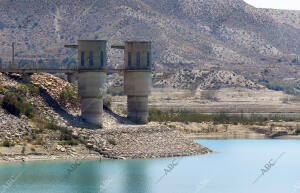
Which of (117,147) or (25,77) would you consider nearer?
(117,147)

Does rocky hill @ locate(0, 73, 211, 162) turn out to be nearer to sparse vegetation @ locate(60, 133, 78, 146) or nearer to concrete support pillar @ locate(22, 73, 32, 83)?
sparse vegetation @ locate(60, 133, 78, 146)

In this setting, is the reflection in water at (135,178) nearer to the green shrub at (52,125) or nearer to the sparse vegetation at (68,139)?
the sparse vegetation at (68,139)

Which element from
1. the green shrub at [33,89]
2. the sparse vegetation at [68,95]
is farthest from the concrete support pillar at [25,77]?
the sparse vegetation at [68,95]

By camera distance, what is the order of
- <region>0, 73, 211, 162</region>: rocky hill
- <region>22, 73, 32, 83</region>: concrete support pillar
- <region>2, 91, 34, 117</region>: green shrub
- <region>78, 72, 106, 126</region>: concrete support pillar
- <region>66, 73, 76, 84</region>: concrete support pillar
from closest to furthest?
<region>0, 73, 211, 162</region>: rocky hill < <region>2, 91, 34, 117</region>: green shrub < <region>78, 72, 106, 126</region>: concrete support pillar < <region>22, 73, 32, 83</region>: concrete support pillar < <region>66, 73, 76, 84</region>: concrete support pillar

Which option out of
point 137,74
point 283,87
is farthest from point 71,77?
point 283,87

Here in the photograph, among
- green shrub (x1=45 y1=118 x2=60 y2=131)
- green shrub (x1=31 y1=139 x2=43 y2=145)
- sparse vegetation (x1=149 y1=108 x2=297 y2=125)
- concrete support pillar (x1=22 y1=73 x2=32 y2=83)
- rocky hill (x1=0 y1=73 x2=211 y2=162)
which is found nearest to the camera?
rocky hill (x1=0 y1=73 x2=211 y2=162)

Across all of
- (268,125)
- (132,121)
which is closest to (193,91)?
(268,125)

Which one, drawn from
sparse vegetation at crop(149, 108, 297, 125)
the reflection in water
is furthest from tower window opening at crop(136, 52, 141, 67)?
sparse vegetation at crop(149, 108, 297, 125)

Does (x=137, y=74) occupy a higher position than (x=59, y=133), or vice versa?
(x=137, y=74)

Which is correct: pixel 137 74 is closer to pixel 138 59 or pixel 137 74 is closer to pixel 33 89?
pixel 138 59
